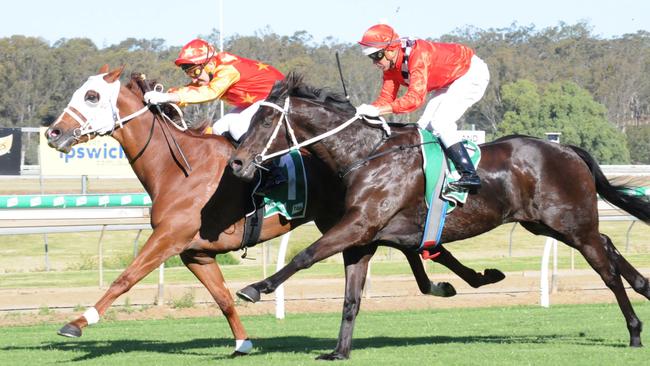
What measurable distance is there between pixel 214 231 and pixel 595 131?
41.6m

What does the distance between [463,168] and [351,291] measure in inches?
45.8

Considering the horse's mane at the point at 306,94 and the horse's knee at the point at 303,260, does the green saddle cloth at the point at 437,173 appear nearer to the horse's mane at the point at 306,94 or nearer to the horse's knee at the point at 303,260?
the horse's mane at the point at 306,94

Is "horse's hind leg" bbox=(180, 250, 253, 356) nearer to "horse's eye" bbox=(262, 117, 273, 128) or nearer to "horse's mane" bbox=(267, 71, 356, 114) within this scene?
"horse's eye" bbox=(262, 117, 273, 128)

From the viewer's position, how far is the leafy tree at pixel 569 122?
155 ft

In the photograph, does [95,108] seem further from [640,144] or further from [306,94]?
[640,144]

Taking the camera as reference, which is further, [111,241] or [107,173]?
[107,173]

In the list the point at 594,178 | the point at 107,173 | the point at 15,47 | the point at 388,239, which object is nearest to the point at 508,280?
the point at 594,178

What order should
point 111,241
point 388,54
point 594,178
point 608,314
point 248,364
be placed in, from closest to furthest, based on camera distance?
1. point 248,364
2. point 388,54
3. point 594,178
4. point 608,314
5. point 111,241

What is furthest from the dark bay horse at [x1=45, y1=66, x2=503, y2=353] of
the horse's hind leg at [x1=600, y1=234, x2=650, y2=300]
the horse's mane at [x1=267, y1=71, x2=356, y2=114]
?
the horse's hind leg at [x1=600, y1=234, x2=650, y2=300]

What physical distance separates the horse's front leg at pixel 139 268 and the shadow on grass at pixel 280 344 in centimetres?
64

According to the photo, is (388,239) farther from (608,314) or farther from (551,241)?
(551,241)

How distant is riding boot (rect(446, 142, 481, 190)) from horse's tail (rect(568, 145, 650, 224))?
51.7 inches

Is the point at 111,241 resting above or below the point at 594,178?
below

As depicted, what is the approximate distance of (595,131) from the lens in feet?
155
